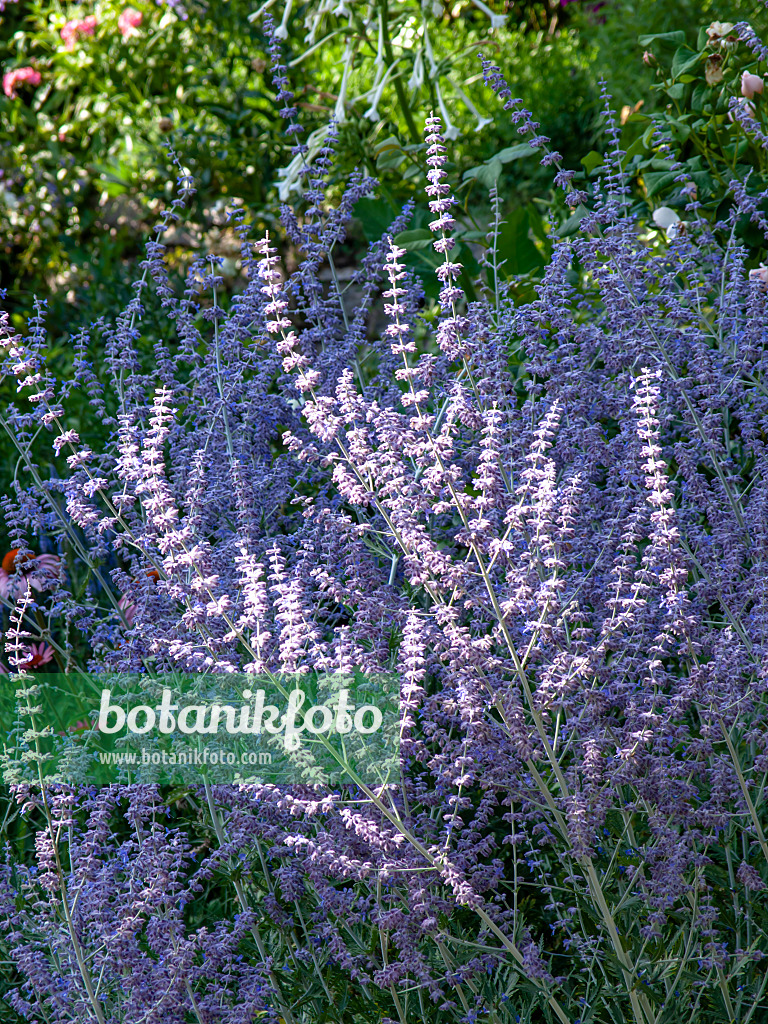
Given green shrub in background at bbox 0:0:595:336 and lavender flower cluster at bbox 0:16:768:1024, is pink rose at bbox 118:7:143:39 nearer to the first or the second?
green shrub in background at bbox 0:0:595:336

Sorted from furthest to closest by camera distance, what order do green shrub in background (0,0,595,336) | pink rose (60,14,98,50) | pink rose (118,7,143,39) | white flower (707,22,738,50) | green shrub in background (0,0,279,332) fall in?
1. pink rose (60,14,98,50)
2. pink rose (118,7,143,39)
3. green shrub in background (0,0,279,332)
4. green shrub in background (0,0,595,336)
5. white flower (707,22,738,50)

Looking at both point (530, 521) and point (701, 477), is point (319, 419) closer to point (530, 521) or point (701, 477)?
point (530, 521)

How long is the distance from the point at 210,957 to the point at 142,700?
0.58 metres

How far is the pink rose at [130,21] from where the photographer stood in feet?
24.0

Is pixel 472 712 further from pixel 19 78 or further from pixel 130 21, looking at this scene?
pixel 19 78

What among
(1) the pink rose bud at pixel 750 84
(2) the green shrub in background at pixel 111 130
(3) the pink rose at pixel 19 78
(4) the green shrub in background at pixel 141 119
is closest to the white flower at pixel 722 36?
(1) the pink rose bud at pixel 750 84

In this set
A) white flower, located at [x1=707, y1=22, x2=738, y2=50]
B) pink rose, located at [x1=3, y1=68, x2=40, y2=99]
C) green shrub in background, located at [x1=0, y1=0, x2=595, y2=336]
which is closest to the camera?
white flower, located at [x1=707, y1=22, x2=738, y2=50]

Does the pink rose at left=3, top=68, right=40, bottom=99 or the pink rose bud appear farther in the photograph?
the pink rose at left=3, top=68, right=40, bottom=99

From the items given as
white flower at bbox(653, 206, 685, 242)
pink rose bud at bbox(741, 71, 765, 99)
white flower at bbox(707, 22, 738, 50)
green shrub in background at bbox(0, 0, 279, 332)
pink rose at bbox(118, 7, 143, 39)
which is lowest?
white flower at bbox(653, 206, 685, 242)

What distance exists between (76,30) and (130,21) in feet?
1.79

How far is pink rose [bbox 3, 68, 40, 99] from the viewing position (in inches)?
301

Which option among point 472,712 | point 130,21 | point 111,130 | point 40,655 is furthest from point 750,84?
point 111,130

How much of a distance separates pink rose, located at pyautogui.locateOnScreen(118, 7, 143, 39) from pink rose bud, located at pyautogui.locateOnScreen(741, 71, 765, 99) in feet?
17.5

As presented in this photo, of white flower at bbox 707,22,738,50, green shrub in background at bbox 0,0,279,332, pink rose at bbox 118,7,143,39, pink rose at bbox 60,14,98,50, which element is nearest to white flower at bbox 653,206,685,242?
white flower at bbox 707,22,738,50
